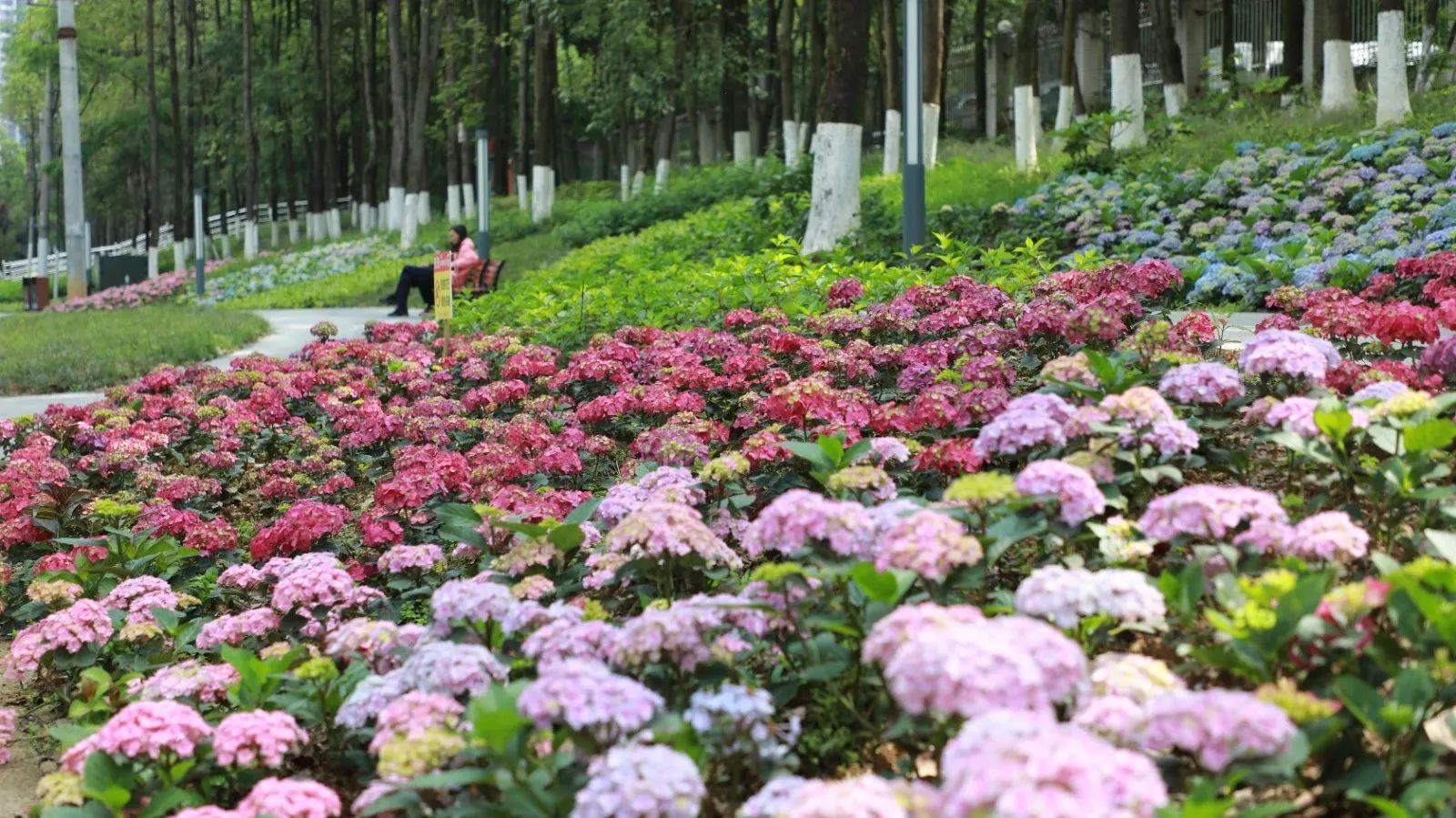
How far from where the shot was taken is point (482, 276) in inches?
650

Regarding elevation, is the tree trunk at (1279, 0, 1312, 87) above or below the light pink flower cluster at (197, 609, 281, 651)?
above

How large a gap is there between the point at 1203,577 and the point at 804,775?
3.33 feet

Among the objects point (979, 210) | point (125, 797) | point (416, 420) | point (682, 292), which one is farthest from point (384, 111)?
point (125, 797)

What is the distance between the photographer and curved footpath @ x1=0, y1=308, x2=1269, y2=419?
8.70 meters

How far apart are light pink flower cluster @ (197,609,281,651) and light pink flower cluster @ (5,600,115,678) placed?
0.42 meters

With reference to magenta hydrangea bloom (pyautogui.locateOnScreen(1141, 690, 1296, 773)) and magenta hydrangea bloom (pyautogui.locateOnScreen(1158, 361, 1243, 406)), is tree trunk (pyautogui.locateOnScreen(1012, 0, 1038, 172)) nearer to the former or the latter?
magenta hydrangea bloom (pyautogui.locateOnScreen(1158, 361, 1243, 406))

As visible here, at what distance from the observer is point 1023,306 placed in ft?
24.2

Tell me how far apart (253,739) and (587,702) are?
1037 millimetres

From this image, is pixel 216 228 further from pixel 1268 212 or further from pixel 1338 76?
pixel 1268 212

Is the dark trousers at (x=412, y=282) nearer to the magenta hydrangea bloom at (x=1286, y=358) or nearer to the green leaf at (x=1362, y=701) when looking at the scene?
the magenta hydrangea bloom at (x=1286, y=358)

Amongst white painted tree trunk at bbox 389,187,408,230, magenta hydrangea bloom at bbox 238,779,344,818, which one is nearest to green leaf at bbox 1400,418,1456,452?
magenta hydrangea bloom at bbox 238,779,344,818

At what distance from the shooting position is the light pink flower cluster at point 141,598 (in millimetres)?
4867

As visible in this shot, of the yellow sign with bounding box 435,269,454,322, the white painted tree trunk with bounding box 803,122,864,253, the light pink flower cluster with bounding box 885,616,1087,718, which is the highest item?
the white painted tree trunk with bounding box 803,122,864,253

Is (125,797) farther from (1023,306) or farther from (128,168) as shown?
(128,168)
